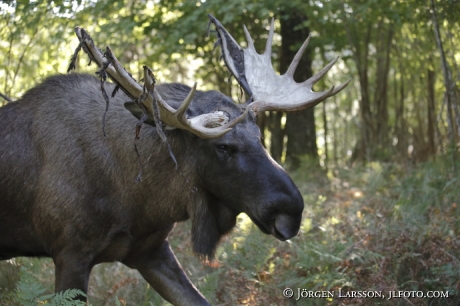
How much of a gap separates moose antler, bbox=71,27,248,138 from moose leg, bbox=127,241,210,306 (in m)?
1.34

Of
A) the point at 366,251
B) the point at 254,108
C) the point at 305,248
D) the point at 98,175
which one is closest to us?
the point at 98,175

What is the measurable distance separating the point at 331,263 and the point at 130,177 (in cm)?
221

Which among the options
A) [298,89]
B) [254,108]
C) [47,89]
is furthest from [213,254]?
[47,89]

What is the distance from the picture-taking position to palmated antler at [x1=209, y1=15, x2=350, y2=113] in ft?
17.7

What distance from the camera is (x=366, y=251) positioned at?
5797 mm

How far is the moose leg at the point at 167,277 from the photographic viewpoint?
525 centimetres

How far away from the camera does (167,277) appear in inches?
211

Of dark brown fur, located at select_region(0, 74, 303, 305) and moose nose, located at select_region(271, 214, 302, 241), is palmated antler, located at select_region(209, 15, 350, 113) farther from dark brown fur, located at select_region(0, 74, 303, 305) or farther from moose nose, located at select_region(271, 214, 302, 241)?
moose nose, located at select_region(271, 214, 302, 241)

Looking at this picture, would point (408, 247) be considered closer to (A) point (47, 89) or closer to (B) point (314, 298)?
(B) point (314, 298)

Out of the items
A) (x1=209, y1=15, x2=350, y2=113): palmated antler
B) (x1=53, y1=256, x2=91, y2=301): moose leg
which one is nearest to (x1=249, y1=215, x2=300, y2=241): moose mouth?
(x1=209, y1=15, x2=350, y2=113): palmated antler

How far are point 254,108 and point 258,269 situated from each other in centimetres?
176

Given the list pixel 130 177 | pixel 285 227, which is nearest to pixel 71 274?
pixel 130 177
